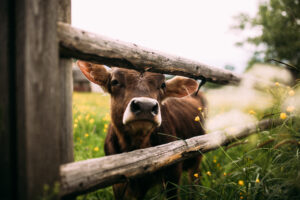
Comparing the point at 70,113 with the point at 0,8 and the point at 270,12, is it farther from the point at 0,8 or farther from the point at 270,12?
the point at 270,12

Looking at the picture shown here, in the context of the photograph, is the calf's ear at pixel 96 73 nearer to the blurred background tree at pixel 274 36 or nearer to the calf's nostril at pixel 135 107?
the calf's nostril at pixel 135 107

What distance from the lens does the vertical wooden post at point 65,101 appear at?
114cm

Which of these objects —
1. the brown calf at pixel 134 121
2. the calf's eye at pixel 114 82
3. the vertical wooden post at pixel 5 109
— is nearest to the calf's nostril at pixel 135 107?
the brown calf at pixel 134 121

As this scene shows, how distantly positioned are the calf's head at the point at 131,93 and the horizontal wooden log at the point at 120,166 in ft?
1.07

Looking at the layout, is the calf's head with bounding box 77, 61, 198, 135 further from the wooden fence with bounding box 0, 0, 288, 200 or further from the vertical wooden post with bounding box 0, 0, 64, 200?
the vertical wooden post with bounding box 0, 0, 64, 200

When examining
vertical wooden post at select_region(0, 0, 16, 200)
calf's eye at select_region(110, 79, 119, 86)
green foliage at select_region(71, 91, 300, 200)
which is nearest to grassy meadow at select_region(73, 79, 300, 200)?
green foliage at select_region(71, 91, 300, 200)

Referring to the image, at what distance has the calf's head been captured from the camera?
177 centimetres

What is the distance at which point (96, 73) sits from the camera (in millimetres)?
2307

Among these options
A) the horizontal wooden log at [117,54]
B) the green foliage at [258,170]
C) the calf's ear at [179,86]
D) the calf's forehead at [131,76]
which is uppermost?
the horizontal wooden log at [117,54]

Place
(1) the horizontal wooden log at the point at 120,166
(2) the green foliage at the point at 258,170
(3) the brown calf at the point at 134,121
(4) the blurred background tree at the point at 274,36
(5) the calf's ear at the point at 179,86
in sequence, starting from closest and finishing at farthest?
1. (1) the horizontal wooden log at the point at 120,166
2. (2) the green foliage at the point at 258,170
3. (3) the brown calf at the point at 134,121
4. (5) the calf's ear at the point at 179,86
5. (4) the blurred background tree at the point at 274,36

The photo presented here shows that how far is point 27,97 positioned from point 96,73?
142cm

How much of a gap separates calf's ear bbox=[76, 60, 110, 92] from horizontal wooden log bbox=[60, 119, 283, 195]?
115 cm

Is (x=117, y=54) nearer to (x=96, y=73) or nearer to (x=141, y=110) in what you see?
(x=141, y=110)

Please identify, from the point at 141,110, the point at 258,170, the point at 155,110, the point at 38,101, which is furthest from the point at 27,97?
the point at 258,170
